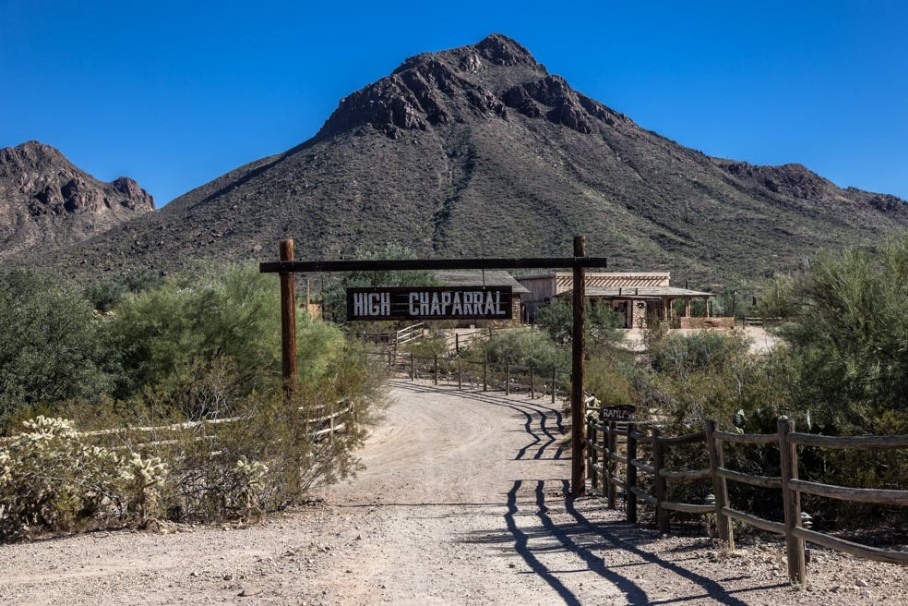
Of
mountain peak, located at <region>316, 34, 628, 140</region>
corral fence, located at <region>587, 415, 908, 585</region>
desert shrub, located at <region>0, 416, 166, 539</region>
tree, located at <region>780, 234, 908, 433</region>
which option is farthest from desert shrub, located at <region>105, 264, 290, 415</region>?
mountain peak, located at <region>316, 34, 628, 140</region>

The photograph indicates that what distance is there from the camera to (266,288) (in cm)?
1622

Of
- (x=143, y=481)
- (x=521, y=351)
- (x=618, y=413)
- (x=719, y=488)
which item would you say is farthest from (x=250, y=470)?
(x=521, y=351)

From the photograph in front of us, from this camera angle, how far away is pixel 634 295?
48094 millimetres

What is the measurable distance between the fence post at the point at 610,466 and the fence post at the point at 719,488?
10.1ft

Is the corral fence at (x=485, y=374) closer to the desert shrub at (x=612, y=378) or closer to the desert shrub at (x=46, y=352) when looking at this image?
the desert shrub at (x=612, y=378)

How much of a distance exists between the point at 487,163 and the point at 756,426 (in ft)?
255

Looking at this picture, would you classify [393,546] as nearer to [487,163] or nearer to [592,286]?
[592,286]

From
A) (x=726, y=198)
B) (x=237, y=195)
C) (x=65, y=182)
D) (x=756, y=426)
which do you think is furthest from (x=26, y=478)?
(x=65, y=182)

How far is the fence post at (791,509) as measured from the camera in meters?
5.46

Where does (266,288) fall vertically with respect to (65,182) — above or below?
below

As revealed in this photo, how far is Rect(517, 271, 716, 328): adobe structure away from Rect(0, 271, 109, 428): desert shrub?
3379cm

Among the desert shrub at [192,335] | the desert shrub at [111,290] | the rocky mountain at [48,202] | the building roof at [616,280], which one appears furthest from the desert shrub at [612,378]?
the rocky mountain at [48,202]

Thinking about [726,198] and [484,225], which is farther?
[726,198]

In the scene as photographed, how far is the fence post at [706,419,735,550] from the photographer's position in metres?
6.66
